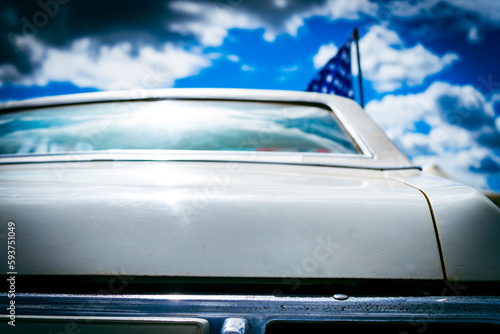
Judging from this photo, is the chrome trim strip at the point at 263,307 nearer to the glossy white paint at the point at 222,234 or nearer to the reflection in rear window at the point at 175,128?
the glossy white paint at the point at 222,234

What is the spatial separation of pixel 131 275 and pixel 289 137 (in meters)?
1.04

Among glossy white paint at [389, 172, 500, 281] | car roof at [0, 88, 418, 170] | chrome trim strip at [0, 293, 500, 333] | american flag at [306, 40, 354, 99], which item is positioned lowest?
chrome trim strip at [0, 293, 500, 333]

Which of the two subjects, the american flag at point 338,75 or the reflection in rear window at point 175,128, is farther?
the american flag at point 338,75

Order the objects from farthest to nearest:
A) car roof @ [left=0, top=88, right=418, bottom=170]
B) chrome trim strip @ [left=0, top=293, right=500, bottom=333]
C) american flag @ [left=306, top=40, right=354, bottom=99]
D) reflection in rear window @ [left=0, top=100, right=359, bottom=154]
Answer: american flag @ [left=306, top=40, right=354, bottom=99] < reflection in rear window @ [left=0, top=100, right=359, bottom=154] < car roof @ [left=0, top=88, right=418, bottom=170] < chrome trim strip @ [left=0, top=293, right=500, bottom=333]

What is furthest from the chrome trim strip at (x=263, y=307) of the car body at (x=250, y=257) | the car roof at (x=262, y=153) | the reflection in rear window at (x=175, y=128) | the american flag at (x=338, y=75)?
the american flag at (x=338, y=75)

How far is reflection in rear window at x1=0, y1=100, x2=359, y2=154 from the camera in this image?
61.9 inches

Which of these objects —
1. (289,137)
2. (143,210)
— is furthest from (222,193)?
(289,137)

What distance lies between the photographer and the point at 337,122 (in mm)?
1680

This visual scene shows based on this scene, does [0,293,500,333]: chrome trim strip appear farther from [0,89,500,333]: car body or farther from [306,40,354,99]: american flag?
[306,40,354,99]: american flag

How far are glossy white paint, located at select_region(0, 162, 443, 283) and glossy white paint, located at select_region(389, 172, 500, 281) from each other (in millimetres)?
30

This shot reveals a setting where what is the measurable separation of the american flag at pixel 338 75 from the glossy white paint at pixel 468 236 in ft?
21.8

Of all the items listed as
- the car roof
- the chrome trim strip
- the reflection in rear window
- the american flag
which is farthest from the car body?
the american flag

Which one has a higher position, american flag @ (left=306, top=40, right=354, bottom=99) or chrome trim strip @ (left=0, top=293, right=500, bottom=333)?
american flag @ (left=306, top=40, right=354, bottom=99)

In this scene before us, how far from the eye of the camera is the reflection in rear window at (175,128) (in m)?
1.57
